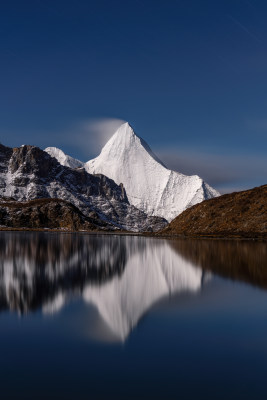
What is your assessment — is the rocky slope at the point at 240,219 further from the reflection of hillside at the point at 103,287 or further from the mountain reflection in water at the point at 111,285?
the reflection of hillside at the point at 103,287

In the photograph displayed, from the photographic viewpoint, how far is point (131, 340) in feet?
56.8

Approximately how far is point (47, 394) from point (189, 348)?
21.5 feet

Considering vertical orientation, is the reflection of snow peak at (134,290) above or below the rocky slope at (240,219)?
below

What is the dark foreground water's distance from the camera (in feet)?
41.3

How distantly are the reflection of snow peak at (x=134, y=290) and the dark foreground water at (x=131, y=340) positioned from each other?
74mm

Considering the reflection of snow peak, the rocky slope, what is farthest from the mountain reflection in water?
the rocky slope

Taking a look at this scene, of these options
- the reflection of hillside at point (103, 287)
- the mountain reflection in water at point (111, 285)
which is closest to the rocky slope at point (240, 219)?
the mountain reflection in water at point (111, 285)

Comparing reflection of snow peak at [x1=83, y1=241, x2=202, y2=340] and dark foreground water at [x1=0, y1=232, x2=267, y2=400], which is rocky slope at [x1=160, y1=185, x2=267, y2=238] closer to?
reflection of snow peak at [x1=83, y1=241, x2=202, y2=340]

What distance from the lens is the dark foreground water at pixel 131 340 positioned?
1258 centimetres

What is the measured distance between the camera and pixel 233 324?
67.3 ft

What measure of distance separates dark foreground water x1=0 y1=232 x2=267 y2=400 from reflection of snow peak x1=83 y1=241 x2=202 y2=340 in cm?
7

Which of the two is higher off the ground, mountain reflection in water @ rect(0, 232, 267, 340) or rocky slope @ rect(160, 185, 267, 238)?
rocky slope @ rect(160, 185, 267, 238)

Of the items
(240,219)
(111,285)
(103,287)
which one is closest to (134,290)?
(103,287)

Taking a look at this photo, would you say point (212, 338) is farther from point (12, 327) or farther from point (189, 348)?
point (12, 327)
